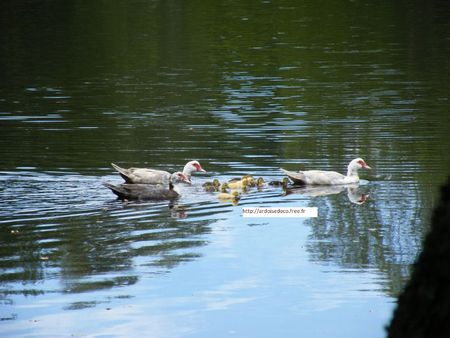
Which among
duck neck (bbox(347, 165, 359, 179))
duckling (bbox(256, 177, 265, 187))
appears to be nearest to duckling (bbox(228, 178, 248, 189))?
duckling (bbox(256, 177, 265, 187))

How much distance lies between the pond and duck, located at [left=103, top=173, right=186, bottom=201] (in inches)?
8.1

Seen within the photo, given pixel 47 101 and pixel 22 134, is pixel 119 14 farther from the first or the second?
pixel 22 134

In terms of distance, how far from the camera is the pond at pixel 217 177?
11.2 m

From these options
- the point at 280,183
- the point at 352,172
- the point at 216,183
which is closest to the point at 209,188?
the point at 216,183

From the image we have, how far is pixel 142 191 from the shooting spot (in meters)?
17.0

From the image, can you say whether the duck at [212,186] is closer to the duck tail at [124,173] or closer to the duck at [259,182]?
the duck at [259,182]

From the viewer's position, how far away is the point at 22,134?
79.6 ft

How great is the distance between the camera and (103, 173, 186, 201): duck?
1695 centimetres

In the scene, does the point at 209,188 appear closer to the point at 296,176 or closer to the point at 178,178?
the point at 178,178

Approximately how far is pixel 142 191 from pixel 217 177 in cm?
177

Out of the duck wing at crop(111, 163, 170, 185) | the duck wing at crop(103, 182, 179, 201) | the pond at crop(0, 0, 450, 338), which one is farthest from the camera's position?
the duck wing at crop(111, 163, 170, 185)

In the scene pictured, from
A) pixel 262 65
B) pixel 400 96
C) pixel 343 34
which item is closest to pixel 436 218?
pixel 400 96

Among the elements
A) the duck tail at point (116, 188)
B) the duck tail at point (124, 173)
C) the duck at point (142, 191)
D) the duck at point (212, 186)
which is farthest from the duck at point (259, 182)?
the duck tail at point (116, 188)

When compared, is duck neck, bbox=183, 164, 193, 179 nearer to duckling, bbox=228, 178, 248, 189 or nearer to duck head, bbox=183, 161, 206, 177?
duck head, bbox=183, 161, 206, 177
